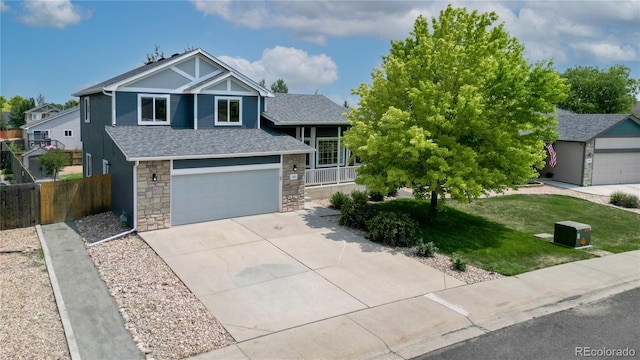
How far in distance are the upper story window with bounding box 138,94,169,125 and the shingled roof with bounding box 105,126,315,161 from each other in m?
0.32

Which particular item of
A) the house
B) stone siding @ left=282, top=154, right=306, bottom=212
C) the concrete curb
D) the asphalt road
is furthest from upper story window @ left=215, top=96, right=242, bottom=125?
the house

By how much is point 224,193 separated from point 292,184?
293 cm

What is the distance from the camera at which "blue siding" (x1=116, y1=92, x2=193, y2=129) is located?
18328 millimetres

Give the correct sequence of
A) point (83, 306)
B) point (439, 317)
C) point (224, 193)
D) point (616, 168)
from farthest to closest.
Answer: point (616, 168)
point (224, 193)
point (83, 306)
point (439, 317)

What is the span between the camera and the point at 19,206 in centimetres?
1645

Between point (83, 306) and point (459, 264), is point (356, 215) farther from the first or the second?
point (83, 306)

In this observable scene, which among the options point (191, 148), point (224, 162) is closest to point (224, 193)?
point (224, 162)

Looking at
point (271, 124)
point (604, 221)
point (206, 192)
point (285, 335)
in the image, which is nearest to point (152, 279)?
point (285, 335)

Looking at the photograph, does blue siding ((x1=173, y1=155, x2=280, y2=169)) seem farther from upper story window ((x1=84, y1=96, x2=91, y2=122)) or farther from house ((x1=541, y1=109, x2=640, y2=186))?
house ((x1=541, y1=109, x2=640, y2=186))

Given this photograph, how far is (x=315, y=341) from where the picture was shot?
8766mm

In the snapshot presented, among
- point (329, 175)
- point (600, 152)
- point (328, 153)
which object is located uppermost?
point (600, 152)

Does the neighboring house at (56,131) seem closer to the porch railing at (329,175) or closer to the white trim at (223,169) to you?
the porch railing at (329,175)

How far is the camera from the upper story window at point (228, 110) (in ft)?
64.9

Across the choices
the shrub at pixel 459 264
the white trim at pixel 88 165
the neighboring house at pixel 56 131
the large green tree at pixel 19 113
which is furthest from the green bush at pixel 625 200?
the large green tree at pixel 19 113
